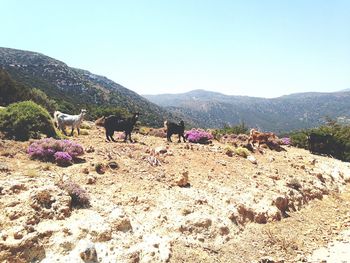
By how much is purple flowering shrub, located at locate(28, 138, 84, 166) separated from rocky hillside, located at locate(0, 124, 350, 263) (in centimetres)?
33

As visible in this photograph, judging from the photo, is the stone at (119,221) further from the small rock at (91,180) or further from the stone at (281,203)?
the stone at (281,203)

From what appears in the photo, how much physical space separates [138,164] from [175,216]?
3.50 metres

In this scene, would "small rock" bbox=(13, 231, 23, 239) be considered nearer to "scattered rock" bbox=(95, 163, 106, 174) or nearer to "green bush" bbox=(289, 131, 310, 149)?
"scattered rock" bbox=(95, 163, 106, 174)

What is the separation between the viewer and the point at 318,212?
15.5m

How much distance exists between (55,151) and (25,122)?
3.60 meters

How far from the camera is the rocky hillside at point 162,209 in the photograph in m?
8.80

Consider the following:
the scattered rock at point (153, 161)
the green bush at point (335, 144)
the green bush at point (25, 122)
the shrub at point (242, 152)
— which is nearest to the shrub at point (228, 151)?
the shrub at point (242, 152)

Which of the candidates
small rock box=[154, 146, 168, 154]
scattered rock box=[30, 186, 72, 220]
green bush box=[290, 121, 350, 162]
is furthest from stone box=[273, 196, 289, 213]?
green bush box=[290, 121, 350, 162]

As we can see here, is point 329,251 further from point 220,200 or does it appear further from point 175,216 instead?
point 175,216

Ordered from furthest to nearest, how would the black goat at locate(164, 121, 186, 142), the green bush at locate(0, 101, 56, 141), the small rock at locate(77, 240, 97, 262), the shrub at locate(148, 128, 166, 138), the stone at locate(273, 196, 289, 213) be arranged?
the shrub at locate(148, 128, 166, 138), the black goat at locate(164, 121, 186, 142), the green bush at locate(0, 101, 56, 141), the stone at locate(273, 196, 289, 213), the small rock at locate(77, 240, 97, 262)

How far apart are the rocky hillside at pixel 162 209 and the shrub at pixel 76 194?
19cm

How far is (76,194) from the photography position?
1011 centimetres

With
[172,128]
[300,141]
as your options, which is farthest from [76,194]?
[300,141]

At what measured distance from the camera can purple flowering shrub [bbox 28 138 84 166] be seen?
12.8 metres
